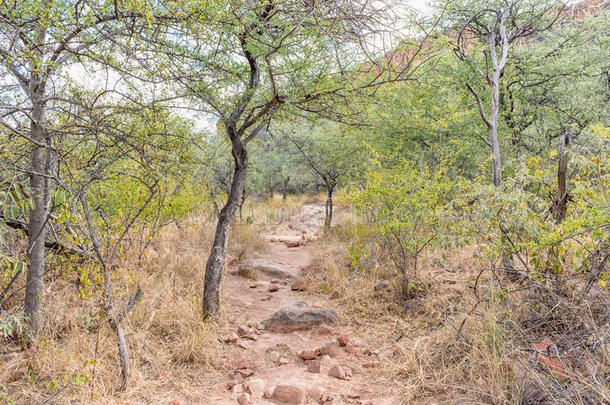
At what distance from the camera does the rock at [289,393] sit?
3006mm

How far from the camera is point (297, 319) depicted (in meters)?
4.73

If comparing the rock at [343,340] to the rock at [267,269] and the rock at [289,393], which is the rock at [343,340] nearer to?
the rock at [289,393]

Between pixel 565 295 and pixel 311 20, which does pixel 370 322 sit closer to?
pixel 565 295

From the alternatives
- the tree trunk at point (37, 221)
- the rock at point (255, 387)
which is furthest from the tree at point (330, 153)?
the rock at point (255, 387)

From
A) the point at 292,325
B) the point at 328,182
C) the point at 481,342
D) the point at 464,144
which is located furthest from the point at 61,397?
the point at 328,182

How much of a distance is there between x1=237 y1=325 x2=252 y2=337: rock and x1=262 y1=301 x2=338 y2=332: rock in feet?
1.06

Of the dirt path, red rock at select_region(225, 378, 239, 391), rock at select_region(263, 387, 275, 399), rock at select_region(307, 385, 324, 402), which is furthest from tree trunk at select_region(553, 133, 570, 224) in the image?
red rock at select_region(225, 378, 239, 391)

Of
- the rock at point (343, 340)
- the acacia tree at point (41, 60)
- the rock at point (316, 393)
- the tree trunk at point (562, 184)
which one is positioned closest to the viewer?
the acacia tree at point (41, 60)

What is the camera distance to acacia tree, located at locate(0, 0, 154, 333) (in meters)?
2.36

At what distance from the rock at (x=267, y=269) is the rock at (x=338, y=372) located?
367 centimetres

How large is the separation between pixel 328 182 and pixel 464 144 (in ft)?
16.6

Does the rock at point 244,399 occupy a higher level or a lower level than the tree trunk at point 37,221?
lower

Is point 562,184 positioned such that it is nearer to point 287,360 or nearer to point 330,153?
point 287,360

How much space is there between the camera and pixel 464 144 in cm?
720
